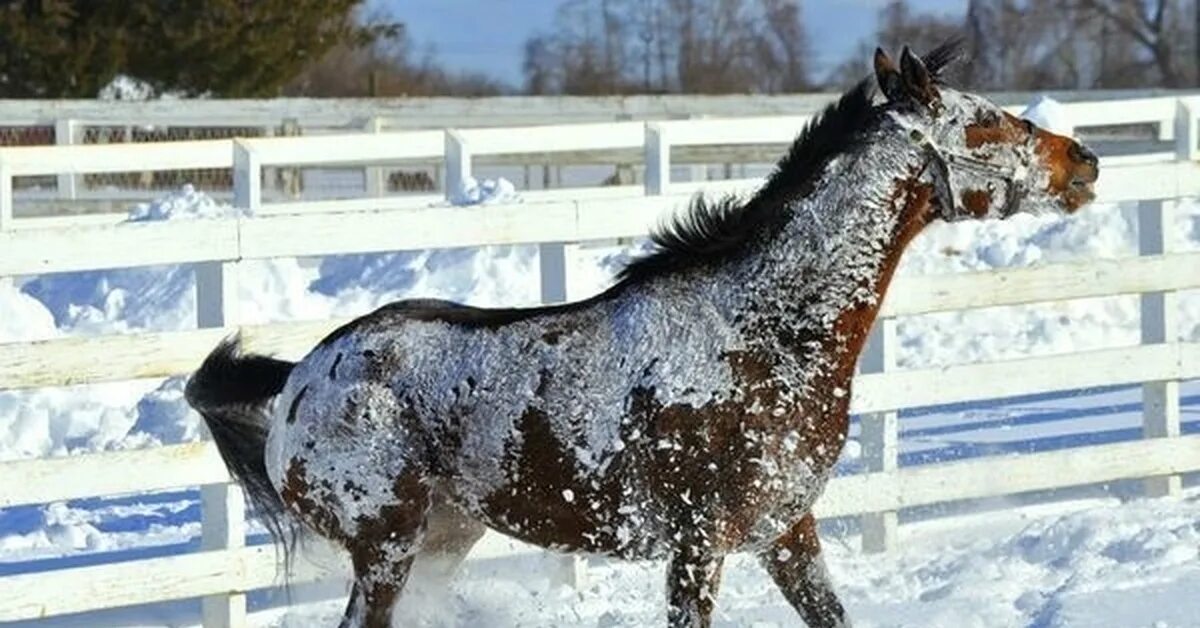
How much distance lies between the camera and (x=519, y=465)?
20.0 ft

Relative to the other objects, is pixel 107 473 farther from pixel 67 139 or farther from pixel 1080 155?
pixel 67 139

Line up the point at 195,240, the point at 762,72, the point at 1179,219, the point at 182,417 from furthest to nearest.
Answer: the point at 762,72 → the point at 1179,219 → the point at 182,417 → the point at 195,240

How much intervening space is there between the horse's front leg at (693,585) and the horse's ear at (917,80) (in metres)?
1.26

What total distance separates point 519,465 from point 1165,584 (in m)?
2.81

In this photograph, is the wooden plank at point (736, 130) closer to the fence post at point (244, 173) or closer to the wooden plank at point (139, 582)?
the fence post at point (244, 173)

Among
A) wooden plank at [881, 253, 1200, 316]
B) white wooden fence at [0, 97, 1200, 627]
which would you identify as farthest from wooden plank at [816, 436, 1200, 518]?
wooden plank at [881, 253, 1200, 316]

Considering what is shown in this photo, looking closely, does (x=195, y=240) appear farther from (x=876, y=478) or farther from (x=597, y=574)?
(x=876, y=478)

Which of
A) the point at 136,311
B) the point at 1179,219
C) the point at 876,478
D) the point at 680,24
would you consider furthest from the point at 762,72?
the point at 876,478

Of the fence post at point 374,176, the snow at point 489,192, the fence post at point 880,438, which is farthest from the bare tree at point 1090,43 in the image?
the fence post at point 880,438

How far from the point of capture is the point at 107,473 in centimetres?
751

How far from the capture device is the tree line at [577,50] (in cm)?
3012

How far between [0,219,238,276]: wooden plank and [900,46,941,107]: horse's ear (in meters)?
2.49

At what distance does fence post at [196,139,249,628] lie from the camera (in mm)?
7781

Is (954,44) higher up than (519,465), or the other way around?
(954,44)
